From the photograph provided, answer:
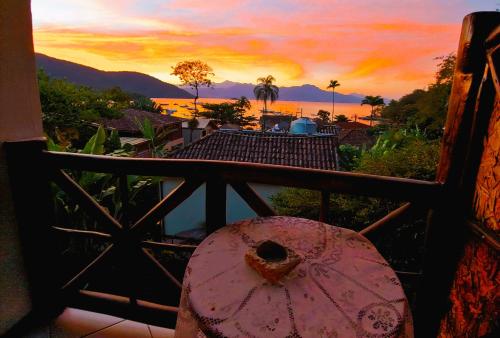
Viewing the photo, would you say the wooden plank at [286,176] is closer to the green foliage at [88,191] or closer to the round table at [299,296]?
the round table at [299,296]

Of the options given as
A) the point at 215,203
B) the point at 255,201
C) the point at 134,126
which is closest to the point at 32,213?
the point at 215,203

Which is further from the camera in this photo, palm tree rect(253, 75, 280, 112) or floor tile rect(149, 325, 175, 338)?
palm tree rect(253, 75, 280, 112)

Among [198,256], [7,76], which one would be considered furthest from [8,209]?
[198,256]

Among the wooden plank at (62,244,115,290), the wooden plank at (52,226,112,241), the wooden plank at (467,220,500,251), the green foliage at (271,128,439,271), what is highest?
the wooden plank at (467,220,500,251)

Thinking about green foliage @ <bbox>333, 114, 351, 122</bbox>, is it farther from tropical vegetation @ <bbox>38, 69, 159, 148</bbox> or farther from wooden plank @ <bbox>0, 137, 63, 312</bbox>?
wooden plank @ <bbox>0, 137, 63, 312</bbox>

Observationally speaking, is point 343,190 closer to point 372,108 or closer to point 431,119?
point 431,119

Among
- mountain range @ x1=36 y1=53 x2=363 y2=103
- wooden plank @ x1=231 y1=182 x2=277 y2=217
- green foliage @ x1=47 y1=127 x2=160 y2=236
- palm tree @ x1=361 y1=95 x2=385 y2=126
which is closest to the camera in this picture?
wooden plank @ x1=231 y1=182 x2=277 y2=217

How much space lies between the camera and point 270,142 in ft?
46.2

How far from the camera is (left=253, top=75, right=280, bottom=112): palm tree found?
48500 millimetres

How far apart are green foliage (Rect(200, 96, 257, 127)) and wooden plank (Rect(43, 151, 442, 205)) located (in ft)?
114

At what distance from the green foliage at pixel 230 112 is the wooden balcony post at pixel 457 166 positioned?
3514cm

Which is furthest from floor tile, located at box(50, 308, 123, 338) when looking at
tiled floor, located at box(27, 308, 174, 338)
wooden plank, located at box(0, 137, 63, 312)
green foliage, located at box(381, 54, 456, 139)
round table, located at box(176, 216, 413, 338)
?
green foliage, located at box(381, 54, 456, 139)

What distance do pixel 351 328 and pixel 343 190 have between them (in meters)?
0.82

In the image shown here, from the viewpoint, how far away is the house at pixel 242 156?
40.6 feet
